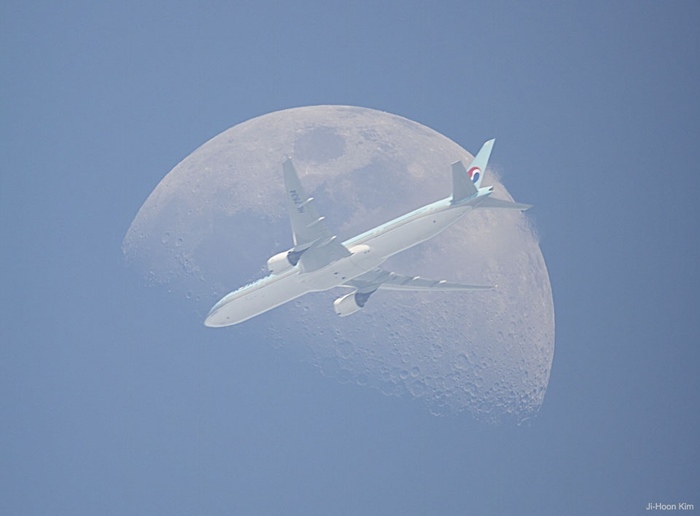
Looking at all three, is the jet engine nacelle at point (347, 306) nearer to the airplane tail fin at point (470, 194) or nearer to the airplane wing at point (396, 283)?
the airplane wing at point (396, 283)

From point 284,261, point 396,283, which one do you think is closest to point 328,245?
point 284,261

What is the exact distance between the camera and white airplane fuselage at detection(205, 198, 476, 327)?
51094 millimetres

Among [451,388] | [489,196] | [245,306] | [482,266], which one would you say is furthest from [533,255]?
[245,306]

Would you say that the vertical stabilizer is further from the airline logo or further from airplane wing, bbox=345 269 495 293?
airplane wing, bbox=345 269 495 293

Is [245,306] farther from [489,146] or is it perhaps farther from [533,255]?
[533,255]

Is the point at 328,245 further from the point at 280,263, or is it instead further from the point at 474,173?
the point at 474,173

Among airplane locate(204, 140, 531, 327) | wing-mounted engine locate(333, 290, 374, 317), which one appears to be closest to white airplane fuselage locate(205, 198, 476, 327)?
airplane locate(204, 140, 531, 327)

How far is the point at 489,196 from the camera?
51062 mm

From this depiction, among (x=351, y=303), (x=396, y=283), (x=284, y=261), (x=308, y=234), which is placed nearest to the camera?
(x=308, y=234)

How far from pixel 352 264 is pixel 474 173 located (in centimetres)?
772

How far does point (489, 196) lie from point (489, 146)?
15.4 ft

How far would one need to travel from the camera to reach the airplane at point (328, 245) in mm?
50375

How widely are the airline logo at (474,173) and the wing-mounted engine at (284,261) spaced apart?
960 cm

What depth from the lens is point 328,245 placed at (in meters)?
51.2
